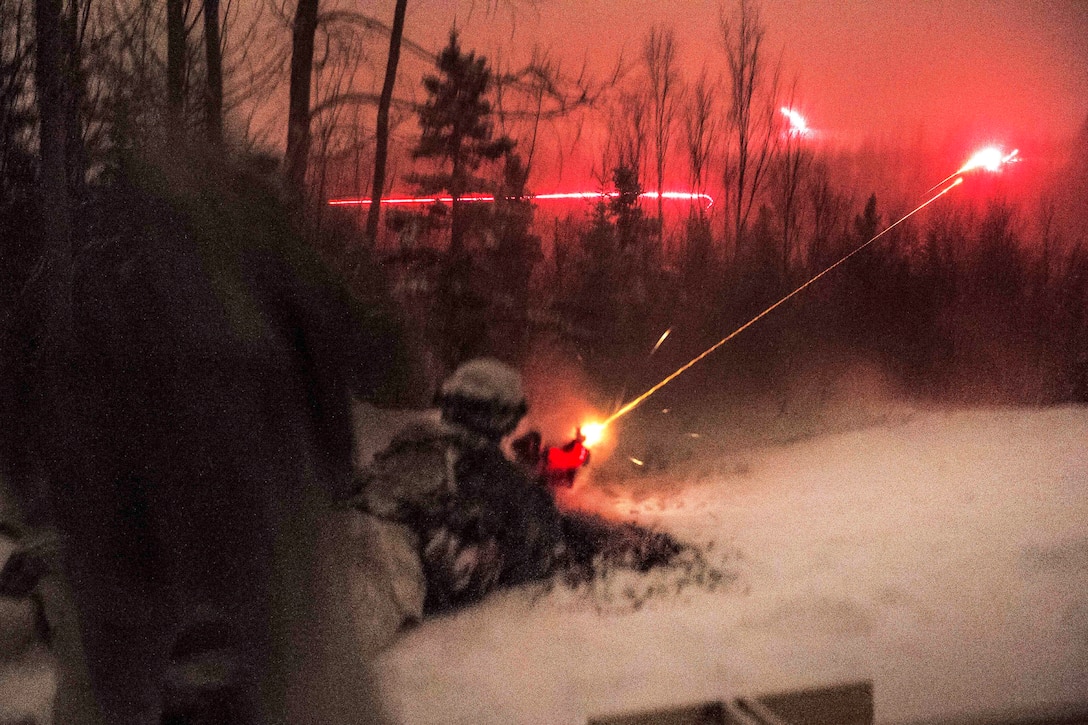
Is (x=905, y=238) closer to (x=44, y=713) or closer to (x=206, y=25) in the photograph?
(x=206, y=25)

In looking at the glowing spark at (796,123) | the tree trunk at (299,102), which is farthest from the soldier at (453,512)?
the glowing spark at (796,123)

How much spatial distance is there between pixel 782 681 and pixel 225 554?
6.44 feet

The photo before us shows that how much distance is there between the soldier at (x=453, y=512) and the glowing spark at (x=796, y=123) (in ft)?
4.68

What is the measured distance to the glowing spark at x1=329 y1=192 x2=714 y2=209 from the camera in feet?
8.45

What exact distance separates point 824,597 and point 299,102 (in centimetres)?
250

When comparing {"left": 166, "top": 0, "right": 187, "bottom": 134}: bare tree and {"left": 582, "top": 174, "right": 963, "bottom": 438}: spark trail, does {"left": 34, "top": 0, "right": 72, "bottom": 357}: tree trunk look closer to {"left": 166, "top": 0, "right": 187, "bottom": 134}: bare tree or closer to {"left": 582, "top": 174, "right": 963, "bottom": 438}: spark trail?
{"left": 166, "top": 0, "right": 187, "bottom": 134}: bare tree

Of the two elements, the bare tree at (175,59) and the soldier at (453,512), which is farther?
the soldier at (453,512)

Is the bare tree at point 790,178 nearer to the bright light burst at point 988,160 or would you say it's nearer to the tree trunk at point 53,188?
the bright light burst at point 988,160

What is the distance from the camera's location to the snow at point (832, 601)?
109 inches

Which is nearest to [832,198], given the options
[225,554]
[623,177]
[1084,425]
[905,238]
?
[905,238]

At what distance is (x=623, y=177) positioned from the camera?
2941 mm

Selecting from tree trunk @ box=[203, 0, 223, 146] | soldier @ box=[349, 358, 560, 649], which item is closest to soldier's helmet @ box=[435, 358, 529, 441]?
soldier @ box=[349, 358, 560, 649]

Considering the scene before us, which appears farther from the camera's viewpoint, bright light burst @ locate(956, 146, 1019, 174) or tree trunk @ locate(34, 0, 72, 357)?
bright light burst @ locate(956, 146, 1019, 174)

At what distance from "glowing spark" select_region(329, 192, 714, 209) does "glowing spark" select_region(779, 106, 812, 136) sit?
1.56 ft
